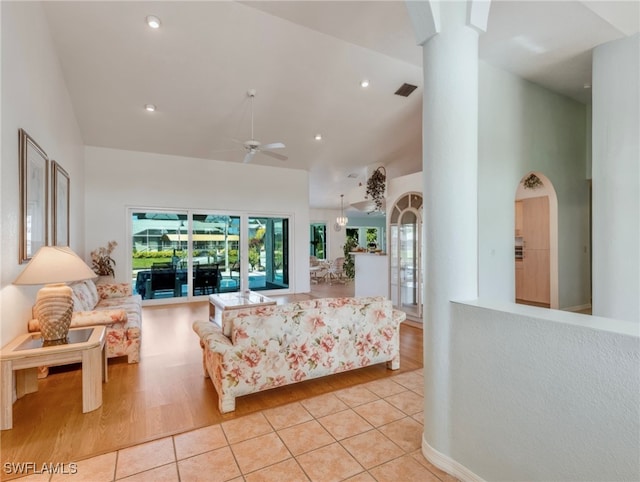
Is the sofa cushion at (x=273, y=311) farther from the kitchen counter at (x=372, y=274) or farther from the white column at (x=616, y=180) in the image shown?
the kitchen counter at (x=372, y=274)

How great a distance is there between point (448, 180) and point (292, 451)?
1958 mm

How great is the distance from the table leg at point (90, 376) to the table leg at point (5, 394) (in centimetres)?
42

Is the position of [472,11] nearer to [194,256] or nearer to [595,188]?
[595,188]

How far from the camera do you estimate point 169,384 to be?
3072 mm

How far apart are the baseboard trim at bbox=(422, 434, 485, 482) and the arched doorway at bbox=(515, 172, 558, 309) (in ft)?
16.5

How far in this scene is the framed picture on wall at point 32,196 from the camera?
289 cm

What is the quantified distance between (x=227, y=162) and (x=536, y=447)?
734 cm

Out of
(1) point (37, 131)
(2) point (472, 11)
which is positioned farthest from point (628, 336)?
(1) point (37, 131)

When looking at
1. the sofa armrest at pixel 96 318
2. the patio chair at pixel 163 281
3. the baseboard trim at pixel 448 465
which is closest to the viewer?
the baseboard trim at pixel 448 465

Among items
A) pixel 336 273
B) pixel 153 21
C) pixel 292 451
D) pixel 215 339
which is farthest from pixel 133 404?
pixel 336 273

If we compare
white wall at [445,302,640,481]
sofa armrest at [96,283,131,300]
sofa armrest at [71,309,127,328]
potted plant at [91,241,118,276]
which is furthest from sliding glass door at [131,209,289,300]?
white wall at [445,302,640,481]

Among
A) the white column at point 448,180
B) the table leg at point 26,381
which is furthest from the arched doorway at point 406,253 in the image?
the table leg at point 26,381

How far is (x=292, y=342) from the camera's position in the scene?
275 centimetres

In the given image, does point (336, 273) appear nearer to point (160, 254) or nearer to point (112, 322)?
point (160, 254)
